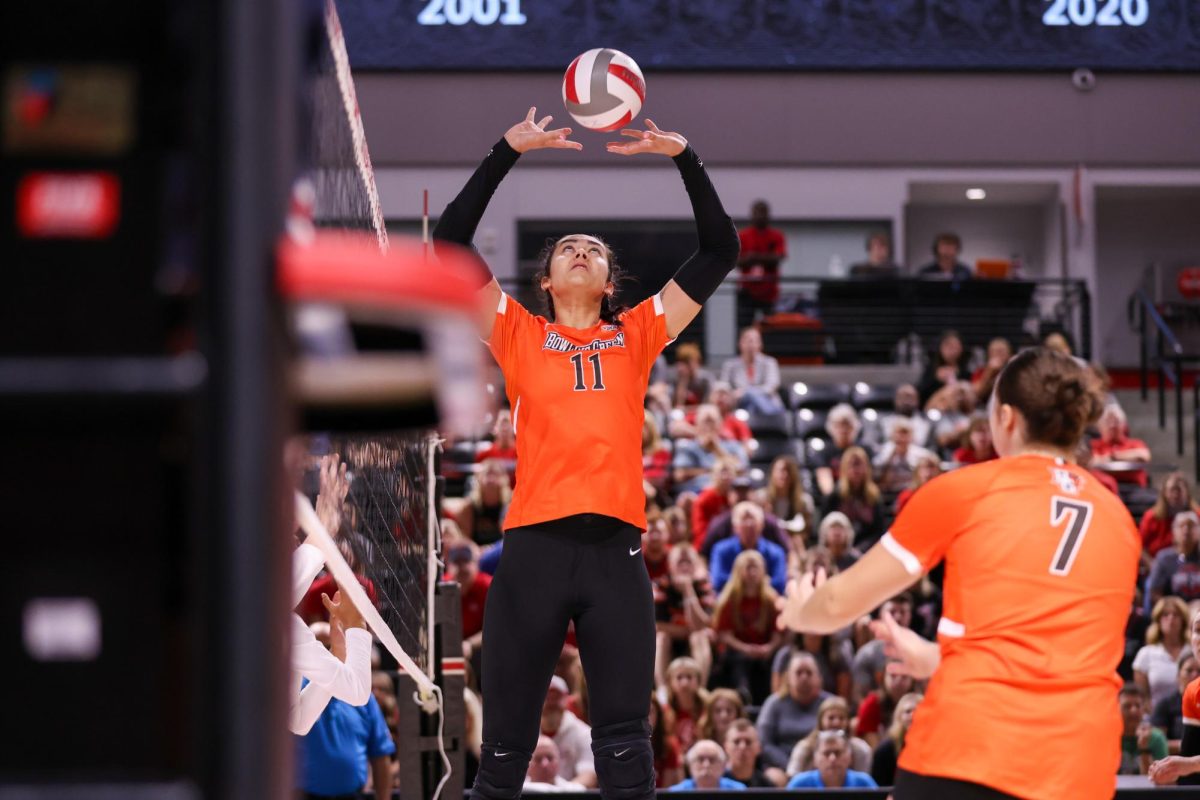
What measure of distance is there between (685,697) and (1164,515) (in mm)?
4841

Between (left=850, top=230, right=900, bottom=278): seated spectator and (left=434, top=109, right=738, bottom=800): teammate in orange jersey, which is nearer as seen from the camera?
(left=434, top=109, right=738, bottom=800): teammate in orange jersey

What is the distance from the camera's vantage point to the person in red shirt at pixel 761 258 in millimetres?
16438

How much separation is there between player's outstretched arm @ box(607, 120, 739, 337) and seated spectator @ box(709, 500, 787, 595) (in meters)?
5.54

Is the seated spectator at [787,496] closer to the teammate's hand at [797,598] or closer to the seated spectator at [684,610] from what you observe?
the seated spectator at [684,610]

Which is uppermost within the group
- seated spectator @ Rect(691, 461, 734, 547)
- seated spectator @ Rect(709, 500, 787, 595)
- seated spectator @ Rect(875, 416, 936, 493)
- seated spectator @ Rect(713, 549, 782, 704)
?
seated spectator @ Rect(875, 416, 936, 493)

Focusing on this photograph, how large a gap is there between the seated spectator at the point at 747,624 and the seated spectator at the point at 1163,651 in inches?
94.5

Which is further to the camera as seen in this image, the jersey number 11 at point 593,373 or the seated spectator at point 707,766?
the seated spectator at point 707,766

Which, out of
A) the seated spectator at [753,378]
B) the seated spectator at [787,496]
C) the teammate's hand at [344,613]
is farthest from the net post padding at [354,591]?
the seated spectator at [753,378]

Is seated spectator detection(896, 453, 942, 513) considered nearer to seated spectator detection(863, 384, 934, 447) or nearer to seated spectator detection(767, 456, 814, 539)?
seated spectator detection(767, 456, 814, 539)

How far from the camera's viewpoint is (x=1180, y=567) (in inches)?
430

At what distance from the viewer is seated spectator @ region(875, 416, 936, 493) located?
12664mm

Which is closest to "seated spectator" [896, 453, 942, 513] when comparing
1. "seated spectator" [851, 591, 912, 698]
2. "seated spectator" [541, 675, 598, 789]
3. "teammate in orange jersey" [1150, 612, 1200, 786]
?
"seated spectator" [851, 591, 912, 698]

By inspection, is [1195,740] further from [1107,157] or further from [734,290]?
[1107,157]

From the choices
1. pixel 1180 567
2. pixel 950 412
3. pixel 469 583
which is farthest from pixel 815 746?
pixel 950 412
